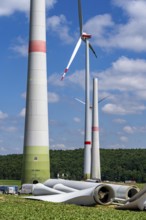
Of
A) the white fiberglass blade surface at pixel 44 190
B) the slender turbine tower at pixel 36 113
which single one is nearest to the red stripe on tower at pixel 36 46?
the slender turbine tower at pixel 36 113

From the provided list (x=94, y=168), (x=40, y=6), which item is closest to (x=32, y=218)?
(x=40, y=6)

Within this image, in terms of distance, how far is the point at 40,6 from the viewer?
55469mm

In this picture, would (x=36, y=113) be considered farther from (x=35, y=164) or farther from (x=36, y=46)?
(x=36, y=46)

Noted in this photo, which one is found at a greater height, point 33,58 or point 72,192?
point 33,58

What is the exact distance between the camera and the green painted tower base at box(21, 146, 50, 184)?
175 ft

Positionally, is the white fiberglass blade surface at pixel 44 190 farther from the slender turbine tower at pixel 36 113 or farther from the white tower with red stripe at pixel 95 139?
the white tower with red stripe at pixel 95 139

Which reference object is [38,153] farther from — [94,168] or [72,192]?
[94,168]

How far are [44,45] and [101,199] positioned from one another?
2345 cm

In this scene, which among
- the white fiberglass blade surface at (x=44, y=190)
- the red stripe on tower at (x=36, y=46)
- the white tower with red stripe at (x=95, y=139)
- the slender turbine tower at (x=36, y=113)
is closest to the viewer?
the white fiberglass blade surface at (x=44, y=190)

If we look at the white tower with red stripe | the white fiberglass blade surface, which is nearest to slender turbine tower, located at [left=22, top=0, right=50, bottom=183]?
the white fiberglass blade surface

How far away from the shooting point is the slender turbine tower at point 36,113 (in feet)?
175

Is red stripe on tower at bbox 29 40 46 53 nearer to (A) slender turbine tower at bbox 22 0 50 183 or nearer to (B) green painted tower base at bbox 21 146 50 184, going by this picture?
(A) slender turbine tower at bbox 22 0 50 183

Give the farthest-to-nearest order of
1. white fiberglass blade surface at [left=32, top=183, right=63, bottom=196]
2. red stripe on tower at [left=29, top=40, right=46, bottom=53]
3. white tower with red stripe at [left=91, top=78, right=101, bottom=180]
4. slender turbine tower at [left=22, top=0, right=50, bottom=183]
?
white tower with red stripe at [left=91, top=78, right=101, bottom=180] < slender turbine tower at [left=22, top=0, right=50, bottom=183] < red stripe on tower at [left=29, top=40, right=46, bottom=53] < white fiberglass blade surface at [left=32, top=183, right=63, bottom=196]

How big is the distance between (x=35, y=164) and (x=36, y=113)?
19.6ft
